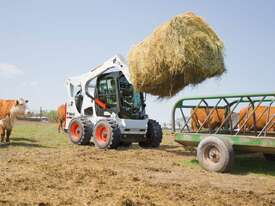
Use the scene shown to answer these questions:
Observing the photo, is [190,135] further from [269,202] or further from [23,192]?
[23,192]

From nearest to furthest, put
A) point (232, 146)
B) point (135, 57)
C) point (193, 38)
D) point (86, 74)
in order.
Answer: point (232, 146)
point (193, 38)
point (135, 57)
point (86, 74)

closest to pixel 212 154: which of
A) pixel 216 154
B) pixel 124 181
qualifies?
pixel 216 154

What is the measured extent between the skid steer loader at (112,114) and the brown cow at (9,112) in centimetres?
178

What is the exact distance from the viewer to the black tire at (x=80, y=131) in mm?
13545

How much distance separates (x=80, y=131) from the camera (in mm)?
13734

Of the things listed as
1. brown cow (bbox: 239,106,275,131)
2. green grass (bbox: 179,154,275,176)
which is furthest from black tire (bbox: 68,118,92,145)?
brown cow (bbox: 239,106,275,131)

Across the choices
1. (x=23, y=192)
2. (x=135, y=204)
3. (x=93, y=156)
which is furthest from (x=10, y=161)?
(x=135, y=204)

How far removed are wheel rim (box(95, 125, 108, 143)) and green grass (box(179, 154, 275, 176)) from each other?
11.2 ft

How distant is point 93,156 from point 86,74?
15.0 ft

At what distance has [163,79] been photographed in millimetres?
10492

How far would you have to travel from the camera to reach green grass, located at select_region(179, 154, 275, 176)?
862 centimetres

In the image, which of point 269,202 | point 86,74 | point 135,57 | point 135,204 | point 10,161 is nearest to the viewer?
point 135,204

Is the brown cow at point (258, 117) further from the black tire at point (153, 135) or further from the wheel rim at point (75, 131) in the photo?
the wheel rim at point (75, 131)

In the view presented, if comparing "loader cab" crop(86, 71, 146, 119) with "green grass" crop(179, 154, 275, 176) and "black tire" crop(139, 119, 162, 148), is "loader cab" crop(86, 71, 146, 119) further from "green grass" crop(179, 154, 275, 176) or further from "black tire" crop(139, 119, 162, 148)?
"green grass" crop(179, 154, 275, 176)
